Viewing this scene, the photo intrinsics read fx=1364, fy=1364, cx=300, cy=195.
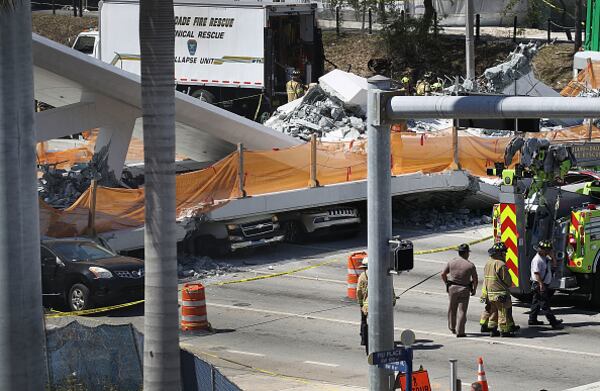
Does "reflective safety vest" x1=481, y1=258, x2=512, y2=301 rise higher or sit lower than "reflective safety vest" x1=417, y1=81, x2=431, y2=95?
lower

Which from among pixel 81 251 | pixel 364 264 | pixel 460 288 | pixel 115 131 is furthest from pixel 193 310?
pixel 115 131

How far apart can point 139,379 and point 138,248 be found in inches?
347

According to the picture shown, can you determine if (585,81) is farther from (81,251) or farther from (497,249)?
(81,251)

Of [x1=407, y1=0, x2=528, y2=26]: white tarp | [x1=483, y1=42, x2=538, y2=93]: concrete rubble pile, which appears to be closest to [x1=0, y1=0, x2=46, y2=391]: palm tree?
[x1=483, y1=42, x2=538, y2=93]: concrete rubble pile

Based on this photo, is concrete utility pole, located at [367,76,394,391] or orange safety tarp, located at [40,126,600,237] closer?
concrete utility pole, located at [367,76,394,391]

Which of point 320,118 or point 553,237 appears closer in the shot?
point 553,237

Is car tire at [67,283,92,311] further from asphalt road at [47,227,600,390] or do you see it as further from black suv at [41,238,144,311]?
asphalt road at [47,227,600,390]

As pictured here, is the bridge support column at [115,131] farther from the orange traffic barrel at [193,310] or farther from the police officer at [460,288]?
the police officer at [460,288]

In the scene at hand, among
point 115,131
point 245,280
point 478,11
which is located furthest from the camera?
point 478,11

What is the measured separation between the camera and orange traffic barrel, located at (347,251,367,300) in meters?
21.6

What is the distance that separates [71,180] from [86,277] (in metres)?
5.76

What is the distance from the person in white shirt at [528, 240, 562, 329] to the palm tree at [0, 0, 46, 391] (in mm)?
8558

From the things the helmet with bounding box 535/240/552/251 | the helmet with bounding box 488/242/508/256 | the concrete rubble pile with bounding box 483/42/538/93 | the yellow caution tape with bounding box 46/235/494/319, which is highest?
the concrete rubble pile with bounding box 483/42/538/93

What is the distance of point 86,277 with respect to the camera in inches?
838
